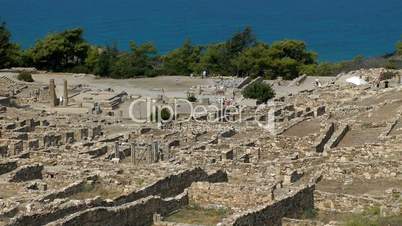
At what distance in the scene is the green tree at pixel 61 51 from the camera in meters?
78.1

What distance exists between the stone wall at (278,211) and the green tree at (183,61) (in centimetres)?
5781

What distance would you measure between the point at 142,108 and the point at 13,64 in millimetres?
30199

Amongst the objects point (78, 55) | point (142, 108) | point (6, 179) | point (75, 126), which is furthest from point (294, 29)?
point (6, 179)

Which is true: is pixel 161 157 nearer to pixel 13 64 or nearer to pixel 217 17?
pixel 13 64

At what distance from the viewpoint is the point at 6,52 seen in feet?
254

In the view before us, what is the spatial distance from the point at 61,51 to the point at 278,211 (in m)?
62.0

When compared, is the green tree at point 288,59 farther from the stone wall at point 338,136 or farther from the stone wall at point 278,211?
the stone wall at point 278,211

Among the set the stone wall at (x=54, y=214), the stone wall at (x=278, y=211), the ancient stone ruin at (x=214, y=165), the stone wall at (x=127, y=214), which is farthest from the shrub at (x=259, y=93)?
the stone wall at (x=54, y=214)

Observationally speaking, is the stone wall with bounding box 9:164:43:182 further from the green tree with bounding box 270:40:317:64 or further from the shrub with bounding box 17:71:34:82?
the green tree with bounding box 270:40:317:64

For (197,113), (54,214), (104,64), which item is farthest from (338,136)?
(104,64)

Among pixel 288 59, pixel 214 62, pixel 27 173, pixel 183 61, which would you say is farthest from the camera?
pixel 183 61

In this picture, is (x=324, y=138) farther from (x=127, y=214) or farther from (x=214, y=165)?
(x=127, y=214)

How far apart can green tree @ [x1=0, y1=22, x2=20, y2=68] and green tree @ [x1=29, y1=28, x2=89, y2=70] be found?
144cm

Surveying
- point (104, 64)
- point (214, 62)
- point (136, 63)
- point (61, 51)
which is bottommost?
point (104, 64)
